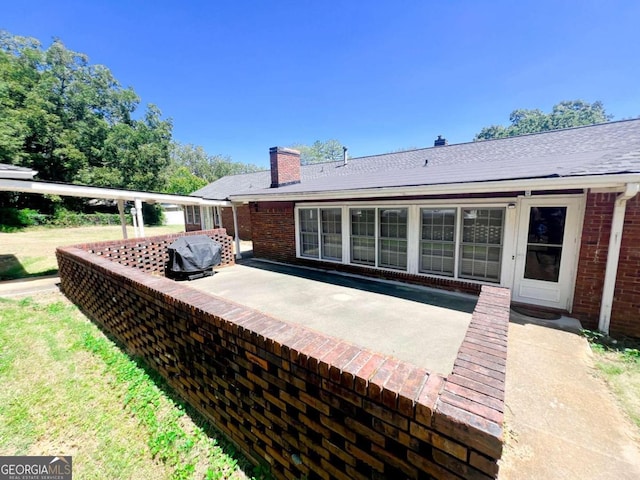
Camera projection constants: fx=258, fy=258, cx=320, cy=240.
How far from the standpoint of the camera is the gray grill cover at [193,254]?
7914mm

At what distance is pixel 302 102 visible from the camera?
27.2 meters

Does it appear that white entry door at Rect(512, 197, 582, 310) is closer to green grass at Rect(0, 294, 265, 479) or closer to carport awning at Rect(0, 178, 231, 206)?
green grass at Rect(0, 294, 265, 479)

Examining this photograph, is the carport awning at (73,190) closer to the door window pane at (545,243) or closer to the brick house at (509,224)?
the brick house at (509,224)

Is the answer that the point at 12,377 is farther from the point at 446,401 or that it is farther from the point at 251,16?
the point at 251,16

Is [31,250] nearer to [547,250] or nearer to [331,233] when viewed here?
[331,233]

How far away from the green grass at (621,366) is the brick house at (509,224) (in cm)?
40

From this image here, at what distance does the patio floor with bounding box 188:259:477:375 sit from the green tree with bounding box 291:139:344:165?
168ft

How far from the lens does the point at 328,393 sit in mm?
1531

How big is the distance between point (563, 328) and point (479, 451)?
5.27 m

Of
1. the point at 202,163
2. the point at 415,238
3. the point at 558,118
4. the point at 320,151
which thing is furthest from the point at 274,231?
the point at 202,163

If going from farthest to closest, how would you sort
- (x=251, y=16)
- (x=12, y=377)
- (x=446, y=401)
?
1. (x=251, y=16)
2. (x=12, y=377)
3. (x=446, y=401)

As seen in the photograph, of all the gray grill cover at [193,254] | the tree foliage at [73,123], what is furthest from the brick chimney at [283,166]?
the tree foliage at [73,123]

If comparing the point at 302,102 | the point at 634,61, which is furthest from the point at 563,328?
the point at 302,102

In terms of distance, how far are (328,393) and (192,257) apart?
7.67 metres
